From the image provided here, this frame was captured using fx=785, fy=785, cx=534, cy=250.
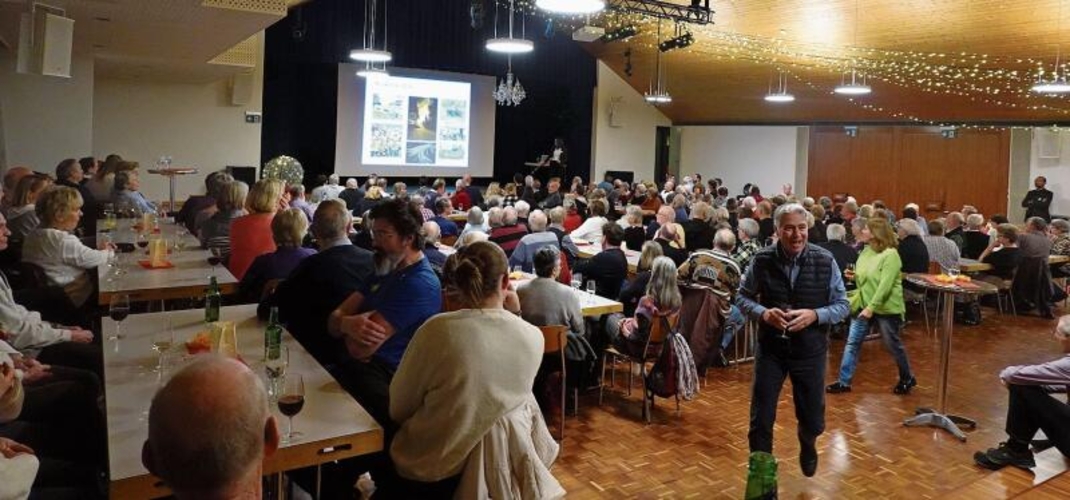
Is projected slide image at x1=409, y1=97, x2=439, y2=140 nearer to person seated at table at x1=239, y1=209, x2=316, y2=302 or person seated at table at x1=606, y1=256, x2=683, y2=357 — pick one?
person seated at table at x1=606, y1=256, x2=683, y2=357

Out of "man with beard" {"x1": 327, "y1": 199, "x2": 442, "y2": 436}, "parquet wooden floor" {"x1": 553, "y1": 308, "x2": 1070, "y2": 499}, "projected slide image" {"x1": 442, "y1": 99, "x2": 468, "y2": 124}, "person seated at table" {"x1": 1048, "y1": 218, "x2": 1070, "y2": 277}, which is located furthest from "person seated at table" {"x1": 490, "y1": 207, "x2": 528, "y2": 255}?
"projected slide image" {"x1": 442, "y1": 99, "x2": 468, "y2": 124}

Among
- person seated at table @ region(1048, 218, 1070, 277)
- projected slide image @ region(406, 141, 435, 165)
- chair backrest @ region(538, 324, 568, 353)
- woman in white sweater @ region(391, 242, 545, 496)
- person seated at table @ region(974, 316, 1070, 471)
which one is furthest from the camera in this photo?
projected slide image @ region(406, 141, 435, 165)

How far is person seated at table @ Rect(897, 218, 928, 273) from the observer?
7219mm

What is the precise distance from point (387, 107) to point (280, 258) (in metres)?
11.7

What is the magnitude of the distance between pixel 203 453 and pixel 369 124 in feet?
47.6

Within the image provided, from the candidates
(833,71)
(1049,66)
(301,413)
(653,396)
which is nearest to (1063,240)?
(1049,66)

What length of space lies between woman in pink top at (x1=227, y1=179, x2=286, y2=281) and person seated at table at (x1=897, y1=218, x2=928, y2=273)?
5493 millimetres

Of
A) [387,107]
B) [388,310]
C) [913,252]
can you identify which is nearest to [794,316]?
[388,310]

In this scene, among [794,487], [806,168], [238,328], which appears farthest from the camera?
[806,168]

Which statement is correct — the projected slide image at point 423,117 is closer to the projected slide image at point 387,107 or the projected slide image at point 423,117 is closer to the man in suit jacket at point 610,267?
the projected slide image at point 387,107

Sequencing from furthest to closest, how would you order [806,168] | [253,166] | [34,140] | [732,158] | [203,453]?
[732,158]
[806,168]
[253,166]
[34,140]
[203,453]

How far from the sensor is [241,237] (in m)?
5.09

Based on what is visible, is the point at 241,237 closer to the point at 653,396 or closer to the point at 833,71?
the point at 653,396

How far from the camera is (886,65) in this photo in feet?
38.9
